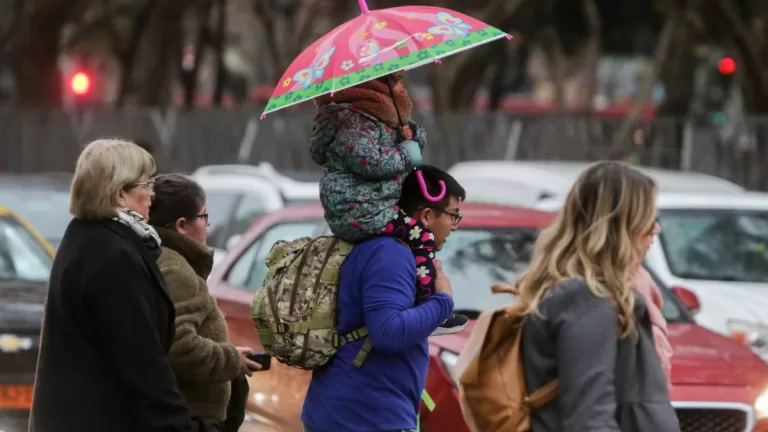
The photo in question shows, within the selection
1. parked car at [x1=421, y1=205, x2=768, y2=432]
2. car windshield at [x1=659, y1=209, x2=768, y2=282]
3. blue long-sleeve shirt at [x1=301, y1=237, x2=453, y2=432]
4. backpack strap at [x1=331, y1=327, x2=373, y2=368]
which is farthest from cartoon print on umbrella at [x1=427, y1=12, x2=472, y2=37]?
car windshield at [x1=659, y1=209, x2=768, y2=282]

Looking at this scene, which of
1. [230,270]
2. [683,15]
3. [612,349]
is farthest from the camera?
[683,15]

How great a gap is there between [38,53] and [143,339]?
24.2m

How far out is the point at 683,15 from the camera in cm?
2512

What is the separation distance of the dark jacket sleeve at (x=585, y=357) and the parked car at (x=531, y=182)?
22.7 feet

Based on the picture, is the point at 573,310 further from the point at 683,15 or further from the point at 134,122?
the point at 134,122

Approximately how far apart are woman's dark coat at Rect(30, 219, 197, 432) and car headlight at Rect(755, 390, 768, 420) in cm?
293

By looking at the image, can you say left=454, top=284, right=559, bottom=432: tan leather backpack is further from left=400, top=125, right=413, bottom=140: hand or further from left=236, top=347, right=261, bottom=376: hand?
left=236, top=347, right=261, bottom=376: hand

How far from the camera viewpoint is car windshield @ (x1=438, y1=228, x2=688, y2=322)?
6.73 meters

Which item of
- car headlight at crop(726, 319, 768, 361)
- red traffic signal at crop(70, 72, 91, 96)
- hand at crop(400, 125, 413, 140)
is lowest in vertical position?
red traffic signal at crop(70, 72, 91, 96)

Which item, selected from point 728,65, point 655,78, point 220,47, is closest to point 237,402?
point 655,78

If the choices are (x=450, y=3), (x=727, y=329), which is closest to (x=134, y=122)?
(x=450, y=3)

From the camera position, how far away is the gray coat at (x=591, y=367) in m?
3.52

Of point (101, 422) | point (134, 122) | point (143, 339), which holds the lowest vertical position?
point (134, 122)

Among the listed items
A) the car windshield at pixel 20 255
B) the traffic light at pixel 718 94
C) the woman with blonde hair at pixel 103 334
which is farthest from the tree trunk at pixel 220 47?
the woman with blonde hair at pixel 103 334
